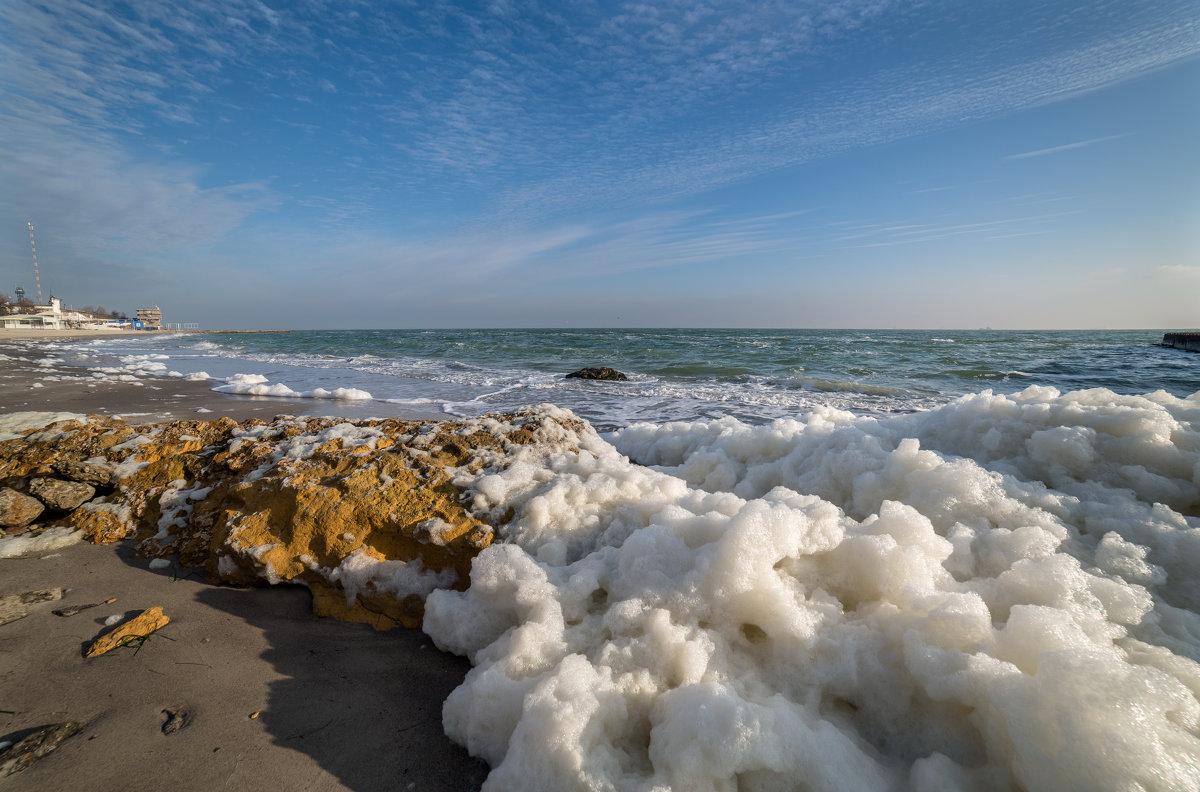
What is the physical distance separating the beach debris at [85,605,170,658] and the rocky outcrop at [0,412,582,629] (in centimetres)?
35

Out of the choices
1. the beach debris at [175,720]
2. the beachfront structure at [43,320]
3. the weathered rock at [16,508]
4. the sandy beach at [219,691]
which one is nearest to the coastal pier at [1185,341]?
→ the sandy beach at [219,691]

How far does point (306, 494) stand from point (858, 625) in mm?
2901

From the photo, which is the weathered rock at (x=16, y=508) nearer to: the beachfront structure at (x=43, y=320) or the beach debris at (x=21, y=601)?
the beach debris at (x=21, y=601)

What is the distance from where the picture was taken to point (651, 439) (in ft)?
16.2

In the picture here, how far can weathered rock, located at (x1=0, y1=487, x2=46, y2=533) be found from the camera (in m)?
3.12

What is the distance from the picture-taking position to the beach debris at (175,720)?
1.84 m

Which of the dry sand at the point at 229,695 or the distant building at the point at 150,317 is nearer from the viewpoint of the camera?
the dry sand at the point at 229,695

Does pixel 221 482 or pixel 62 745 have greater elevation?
pixel 221 482

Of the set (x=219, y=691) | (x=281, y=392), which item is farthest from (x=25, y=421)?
(x=281, y=392)

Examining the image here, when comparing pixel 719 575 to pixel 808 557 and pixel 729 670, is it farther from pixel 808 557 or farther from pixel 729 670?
pixel 808 557

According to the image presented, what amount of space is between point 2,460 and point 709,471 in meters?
5.09

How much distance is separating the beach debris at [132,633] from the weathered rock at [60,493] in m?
1.59

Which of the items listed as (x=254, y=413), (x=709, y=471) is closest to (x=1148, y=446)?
(x=709, y=471)

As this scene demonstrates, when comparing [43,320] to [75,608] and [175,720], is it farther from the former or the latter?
[175,720]
